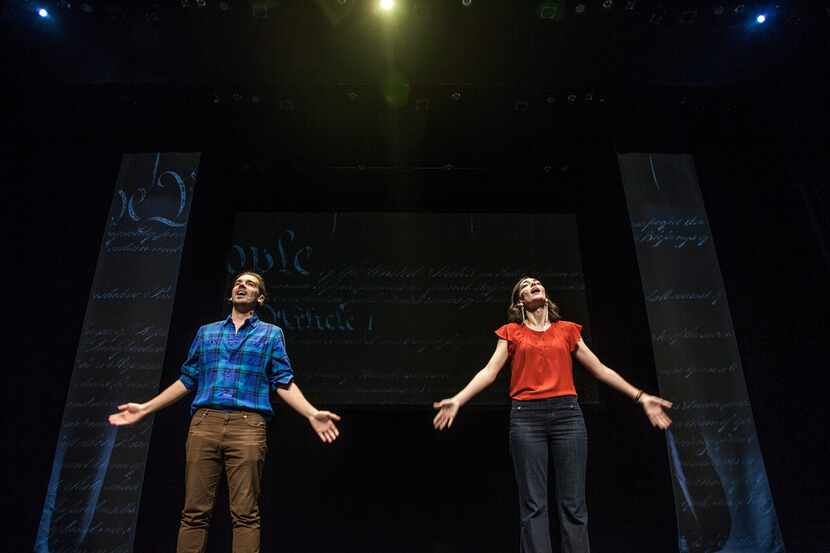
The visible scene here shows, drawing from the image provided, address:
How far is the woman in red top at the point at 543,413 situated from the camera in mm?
2006

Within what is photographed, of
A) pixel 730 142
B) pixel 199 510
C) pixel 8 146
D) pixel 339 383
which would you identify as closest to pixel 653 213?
pixel 730 142

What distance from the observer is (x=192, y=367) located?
2.26m

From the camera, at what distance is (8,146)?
11.7 feet

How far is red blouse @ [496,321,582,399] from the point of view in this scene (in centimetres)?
217

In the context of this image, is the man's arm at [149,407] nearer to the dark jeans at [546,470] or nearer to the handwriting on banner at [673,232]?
the dark jeans at [546,470]

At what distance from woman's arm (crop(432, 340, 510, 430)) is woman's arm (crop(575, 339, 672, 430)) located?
15.0 inches

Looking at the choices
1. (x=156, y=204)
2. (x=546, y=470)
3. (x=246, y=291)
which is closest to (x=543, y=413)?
(x=546, y=470)

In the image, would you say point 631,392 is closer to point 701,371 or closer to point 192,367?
point 701,371

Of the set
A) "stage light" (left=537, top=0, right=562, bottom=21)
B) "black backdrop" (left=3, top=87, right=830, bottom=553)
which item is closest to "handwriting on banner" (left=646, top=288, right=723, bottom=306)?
"black backdrop" (left=3, top=87, right=830, bottom=553)

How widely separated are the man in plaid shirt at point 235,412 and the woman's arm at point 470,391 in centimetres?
49

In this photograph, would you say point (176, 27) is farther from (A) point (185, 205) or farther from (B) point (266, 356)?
(B) point (266, 356)

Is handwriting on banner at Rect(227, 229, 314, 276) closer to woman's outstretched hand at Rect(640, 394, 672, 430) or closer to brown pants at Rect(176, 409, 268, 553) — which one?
brown pants at Rect(176, 409, 268, 553)

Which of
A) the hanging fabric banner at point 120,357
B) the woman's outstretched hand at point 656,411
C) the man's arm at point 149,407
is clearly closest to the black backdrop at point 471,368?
the hanging fabric banner at point 120,357

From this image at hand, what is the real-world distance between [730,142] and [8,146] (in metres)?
5.69
